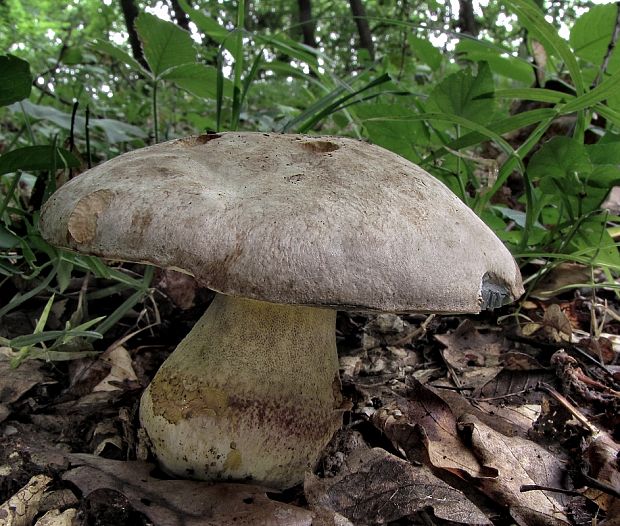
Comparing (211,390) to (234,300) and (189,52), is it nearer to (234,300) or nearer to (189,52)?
(234,300)

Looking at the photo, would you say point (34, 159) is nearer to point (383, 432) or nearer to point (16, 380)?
point (16, 380)

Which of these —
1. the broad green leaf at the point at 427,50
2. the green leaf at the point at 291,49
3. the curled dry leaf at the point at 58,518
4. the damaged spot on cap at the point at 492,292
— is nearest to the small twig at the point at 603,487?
the damaged spot on cap at the point at 492,292

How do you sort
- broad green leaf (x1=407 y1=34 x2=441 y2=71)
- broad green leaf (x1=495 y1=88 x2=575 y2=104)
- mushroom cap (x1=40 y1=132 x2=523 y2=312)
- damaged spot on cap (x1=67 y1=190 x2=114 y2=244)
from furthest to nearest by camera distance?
broad green leaf (x1=407 y1=34 x2=441 y2=71) < broad green leaf (x1=495 y1=88 x2=575 y2=104) < damaged spot on cap (x1=67 y1=190 x2=114 y2=244) < mushroom cap (x1=40 y1=132 x2=523 y2=312)

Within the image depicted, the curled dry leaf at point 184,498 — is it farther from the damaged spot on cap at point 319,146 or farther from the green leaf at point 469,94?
the green leaf at point 469,94

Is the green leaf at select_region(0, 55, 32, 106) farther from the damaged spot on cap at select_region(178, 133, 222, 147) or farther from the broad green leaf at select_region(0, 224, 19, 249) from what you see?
the damaged spot on cap at select_region(178, 133, 222, 147)

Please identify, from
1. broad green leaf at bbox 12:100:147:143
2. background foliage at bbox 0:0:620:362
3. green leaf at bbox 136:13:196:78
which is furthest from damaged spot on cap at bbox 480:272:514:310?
broad green leaf at bbox 12:100:147:143
